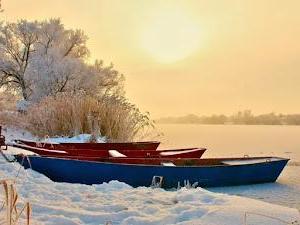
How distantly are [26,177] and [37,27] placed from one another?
25.0 m

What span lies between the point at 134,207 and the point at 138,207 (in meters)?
0.05

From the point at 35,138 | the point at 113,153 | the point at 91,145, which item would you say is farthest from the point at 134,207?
the point at 35,138

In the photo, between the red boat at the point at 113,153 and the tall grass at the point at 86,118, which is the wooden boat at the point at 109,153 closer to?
the red boat at the point at 113,153

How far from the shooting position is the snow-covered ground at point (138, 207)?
15.1 ft

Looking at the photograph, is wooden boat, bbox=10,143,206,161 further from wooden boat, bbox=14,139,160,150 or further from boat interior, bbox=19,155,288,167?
wooden boat, bbox=14,139,160,150

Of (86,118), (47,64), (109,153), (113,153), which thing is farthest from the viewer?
(47,64)

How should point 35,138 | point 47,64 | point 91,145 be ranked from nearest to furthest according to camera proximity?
point 91,145 < point 35,138 < point 47,64

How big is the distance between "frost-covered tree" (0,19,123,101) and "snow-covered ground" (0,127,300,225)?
69.4ft

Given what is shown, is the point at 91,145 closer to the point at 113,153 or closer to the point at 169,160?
the point at 113,153

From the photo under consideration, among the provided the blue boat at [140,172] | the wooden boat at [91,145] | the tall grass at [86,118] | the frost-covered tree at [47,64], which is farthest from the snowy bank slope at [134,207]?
the frost-covered tree at [47,64]

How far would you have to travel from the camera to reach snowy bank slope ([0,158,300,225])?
4.61 meters

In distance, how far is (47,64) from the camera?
1117 inches

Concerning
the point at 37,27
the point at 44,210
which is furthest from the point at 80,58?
the point at 44,210

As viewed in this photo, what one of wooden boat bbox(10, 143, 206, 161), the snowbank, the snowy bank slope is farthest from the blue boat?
the snowbank
